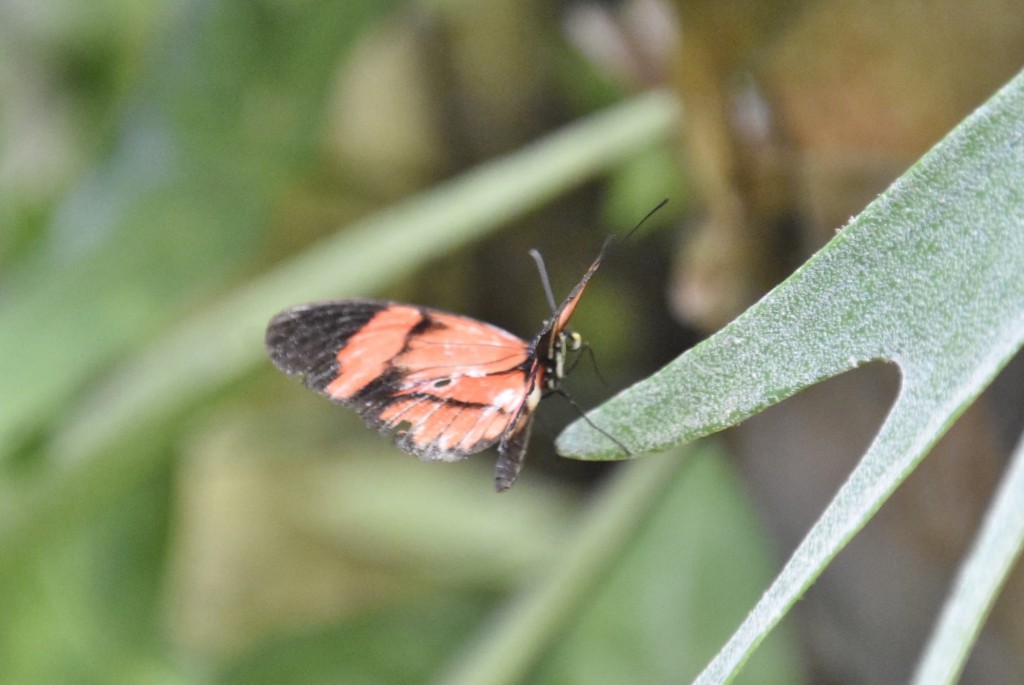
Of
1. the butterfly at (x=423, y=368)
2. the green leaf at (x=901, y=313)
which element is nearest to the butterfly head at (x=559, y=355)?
the butterfly at (x=423, y=368)

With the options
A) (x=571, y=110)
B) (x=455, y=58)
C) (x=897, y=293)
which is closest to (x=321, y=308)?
(x=897, y=293)

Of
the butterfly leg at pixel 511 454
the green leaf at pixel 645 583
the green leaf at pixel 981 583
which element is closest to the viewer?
the green leaf at pixel 981 583

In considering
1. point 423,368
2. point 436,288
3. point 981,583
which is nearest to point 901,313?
point 981,583

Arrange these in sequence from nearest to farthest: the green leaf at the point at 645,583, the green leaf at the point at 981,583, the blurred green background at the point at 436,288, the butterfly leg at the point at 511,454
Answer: the green leaf at the point at 981,583
the butterfly leg at the point at 511,454
the blurred green background at the point at 436,288
the green leaf at the point at 645,583

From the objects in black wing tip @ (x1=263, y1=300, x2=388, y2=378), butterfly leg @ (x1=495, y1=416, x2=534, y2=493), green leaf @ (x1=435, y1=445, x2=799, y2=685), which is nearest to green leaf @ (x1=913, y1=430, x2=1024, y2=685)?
butterfly leg @ (x1=495, y1=416, x2=534, y2=493)

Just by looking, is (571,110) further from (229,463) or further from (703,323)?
(229,463)

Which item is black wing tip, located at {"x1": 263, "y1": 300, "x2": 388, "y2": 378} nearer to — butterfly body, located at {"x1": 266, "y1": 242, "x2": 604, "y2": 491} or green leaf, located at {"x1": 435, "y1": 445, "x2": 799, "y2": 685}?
butterfly body, located at {"x1": 266, "y1": 242, "x2": 604, "y2": 491}

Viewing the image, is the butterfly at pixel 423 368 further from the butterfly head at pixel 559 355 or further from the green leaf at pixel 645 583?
the green leaf at pixel 645 583
